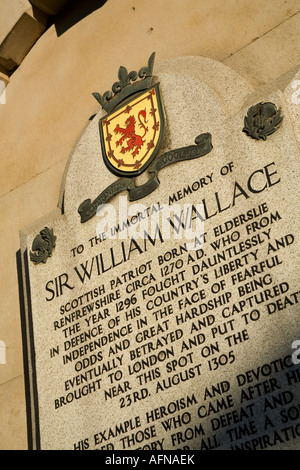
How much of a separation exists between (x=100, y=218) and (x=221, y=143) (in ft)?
4.27

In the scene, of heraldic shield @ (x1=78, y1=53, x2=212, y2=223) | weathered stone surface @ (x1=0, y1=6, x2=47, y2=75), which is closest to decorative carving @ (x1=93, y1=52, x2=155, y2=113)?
heraldic shield @ (x1=78, y1=53, x2=212, y2=223)

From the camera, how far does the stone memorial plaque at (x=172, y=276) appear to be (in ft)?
18.0

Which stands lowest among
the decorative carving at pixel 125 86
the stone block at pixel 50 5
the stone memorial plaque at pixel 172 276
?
the stone memorial plaque at pixel 172 276

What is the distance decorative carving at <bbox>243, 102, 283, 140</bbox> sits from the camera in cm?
589

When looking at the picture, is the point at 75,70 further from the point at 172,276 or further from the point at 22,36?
the point at 172,276

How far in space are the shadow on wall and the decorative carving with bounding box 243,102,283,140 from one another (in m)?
2.83

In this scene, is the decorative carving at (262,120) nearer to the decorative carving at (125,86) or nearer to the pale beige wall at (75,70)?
the pale beige wall at (75,70)

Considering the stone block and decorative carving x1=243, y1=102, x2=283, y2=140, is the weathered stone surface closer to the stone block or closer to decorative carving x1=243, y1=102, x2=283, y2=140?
the stone block

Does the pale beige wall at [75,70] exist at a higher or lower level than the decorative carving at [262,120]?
higher

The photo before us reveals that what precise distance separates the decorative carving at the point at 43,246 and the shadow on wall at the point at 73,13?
2458 mm

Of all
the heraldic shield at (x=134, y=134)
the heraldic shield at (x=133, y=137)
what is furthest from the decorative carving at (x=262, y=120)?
the heraldic shield at (x=134, y=134)

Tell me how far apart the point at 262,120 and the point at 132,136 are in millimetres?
1371

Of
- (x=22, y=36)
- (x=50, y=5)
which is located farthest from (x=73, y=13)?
(x=22, y=36)
